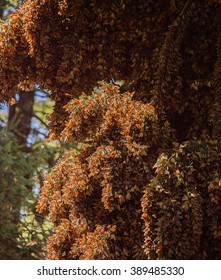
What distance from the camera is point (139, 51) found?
840 cm

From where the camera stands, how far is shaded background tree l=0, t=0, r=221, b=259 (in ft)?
22.5

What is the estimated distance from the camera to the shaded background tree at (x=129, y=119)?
6.86 m

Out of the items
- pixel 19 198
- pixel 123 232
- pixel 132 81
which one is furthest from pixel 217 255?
pixel 19 198

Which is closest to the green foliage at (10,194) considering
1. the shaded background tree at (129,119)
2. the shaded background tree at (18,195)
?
the shaded background tree at (18,195)

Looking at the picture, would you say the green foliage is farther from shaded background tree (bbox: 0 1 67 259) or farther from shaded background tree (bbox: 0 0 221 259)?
shaded background tree (bbox: 0 0 221 259)

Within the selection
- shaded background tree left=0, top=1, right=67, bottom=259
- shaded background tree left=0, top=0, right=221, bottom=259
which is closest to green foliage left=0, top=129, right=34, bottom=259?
shaded background tree left=0, top=1, right=67, bottom=259

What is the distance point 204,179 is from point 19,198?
8.84 meters

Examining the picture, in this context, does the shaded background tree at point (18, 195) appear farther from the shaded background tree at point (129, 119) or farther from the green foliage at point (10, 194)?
the shaded background tree at point (129, 119)

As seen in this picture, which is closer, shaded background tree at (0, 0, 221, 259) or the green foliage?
shaded background tree at (0, 0, 221, 259)

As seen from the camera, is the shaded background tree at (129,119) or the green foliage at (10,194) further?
the green foliage at (10,194)

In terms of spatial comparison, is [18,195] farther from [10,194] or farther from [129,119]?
[129,119]
